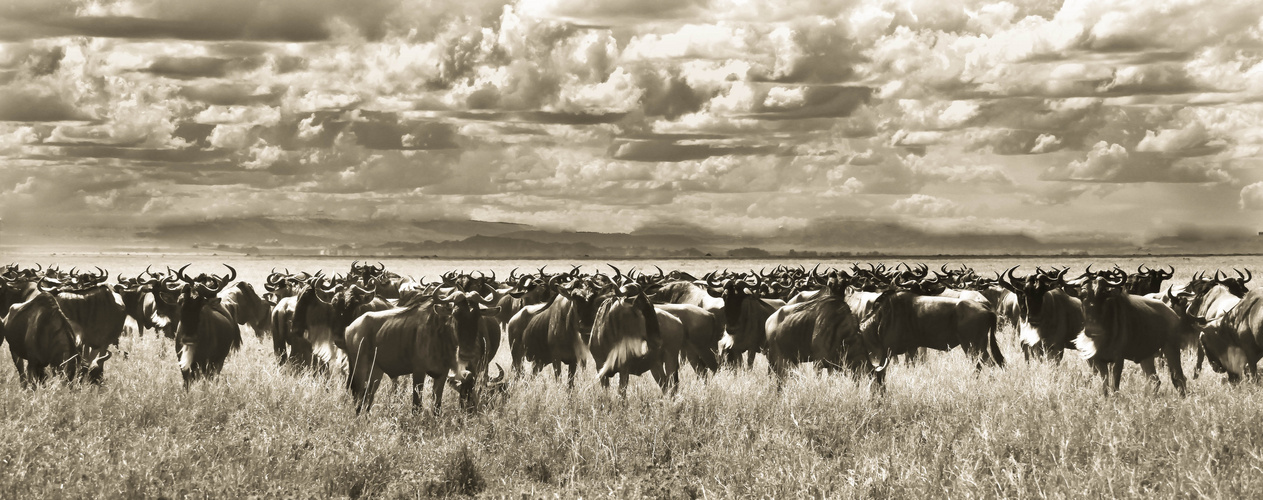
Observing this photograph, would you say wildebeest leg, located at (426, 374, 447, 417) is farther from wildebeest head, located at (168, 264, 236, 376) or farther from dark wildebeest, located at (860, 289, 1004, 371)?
dark wildebeest, located at (860, 289, 1004, 371)

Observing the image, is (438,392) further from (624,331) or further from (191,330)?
(191,330)

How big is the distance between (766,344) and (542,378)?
3471 mm

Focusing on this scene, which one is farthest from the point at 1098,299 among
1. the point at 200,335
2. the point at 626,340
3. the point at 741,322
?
the point at 200,335

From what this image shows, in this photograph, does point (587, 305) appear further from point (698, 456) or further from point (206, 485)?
point (206, 485)

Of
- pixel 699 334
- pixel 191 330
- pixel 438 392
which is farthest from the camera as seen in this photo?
pixel 699 334

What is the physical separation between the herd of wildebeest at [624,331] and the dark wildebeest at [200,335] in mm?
20

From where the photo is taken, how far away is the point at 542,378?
14.3 metres

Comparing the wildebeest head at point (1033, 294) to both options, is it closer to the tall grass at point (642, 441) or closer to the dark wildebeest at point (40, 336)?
the tall grass at point (642, 441)

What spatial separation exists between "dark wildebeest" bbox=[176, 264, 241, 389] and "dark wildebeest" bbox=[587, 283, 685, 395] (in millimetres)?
4672

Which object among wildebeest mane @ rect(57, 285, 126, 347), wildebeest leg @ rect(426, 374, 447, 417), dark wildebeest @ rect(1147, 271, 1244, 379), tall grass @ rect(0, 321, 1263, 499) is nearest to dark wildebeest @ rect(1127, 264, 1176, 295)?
dark wildebeest @ rect(1147, 271, 1244, 379)

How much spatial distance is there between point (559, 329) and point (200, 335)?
4.51 metres

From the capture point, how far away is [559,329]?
14.5 meters

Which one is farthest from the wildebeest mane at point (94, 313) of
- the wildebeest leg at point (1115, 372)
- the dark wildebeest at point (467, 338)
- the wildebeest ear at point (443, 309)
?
the wildebeest leg at point (1115, 372)

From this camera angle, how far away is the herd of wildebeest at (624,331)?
1180 centimetres
